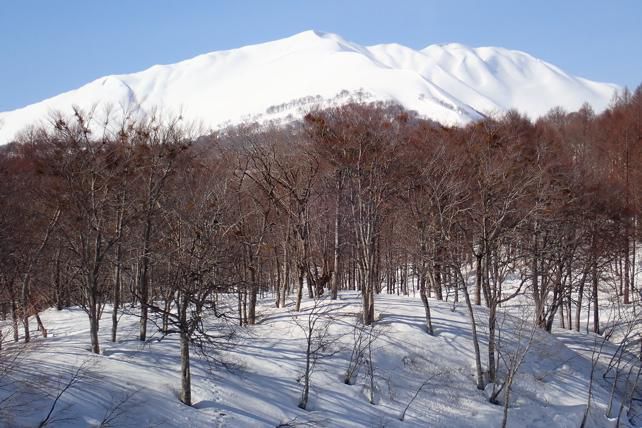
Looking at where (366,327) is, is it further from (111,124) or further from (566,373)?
(111,124)

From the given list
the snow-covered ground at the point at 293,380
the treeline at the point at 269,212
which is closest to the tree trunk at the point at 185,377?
the treeline at the point at 269,212

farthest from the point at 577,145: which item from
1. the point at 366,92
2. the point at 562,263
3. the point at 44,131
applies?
the point at 366,92

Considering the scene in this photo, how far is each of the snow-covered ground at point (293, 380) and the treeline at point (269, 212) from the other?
1140 mm

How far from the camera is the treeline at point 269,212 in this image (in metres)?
20.4

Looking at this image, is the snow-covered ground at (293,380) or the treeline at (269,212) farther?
the treeline at (269,212)

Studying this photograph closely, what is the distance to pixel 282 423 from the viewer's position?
59.6 feet

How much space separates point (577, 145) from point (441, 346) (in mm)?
41110

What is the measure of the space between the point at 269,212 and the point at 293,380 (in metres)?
11.5

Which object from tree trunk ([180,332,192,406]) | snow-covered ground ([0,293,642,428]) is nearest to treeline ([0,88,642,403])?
tree trunk ([180,332,192,406])

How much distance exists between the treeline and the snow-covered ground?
1.14 metres

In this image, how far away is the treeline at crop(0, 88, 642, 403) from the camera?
20359mm

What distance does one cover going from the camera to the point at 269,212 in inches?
1188

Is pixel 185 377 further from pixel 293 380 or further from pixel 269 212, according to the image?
pixel 269 212

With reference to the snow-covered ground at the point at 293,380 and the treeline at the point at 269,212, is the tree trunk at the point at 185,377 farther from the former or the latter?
the snow-covered ground at the point at 293,380
